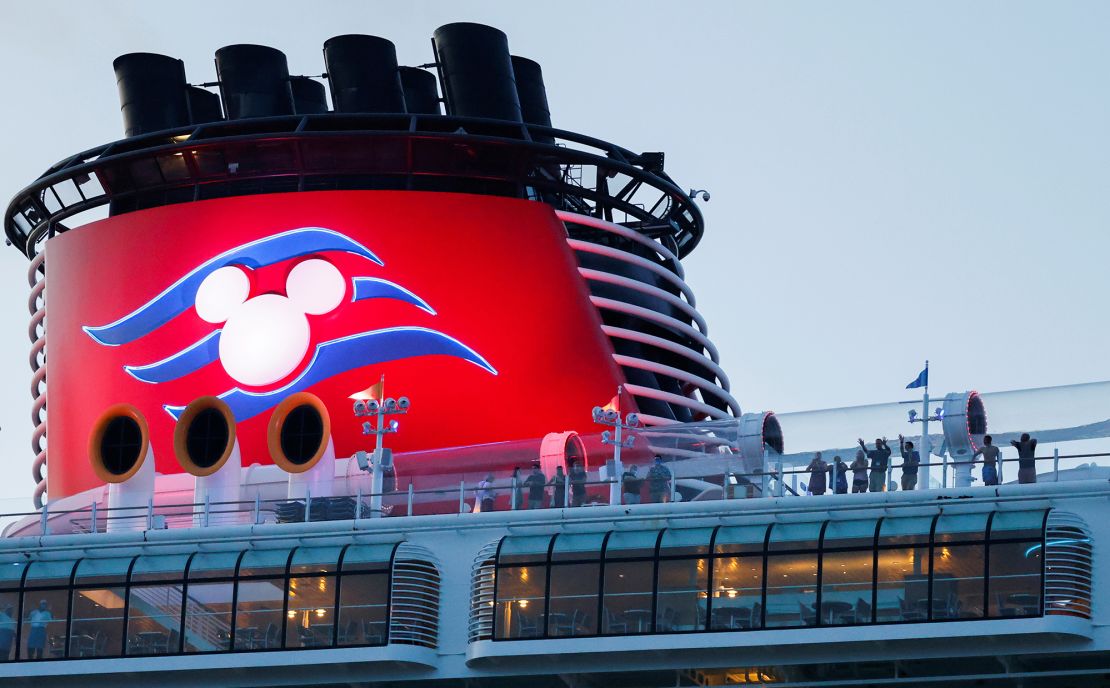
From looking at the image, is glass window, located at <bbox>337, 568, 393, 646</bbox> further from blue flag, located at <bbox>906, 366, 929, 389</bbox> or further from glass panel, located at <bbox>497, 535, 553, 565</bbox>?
blue flag, located at <bbox>906, 366, 929, 389</bbox>

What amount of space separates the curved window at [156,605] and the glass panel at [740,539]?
9.55 m

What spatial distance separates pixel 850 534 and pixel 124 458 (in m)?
13.9

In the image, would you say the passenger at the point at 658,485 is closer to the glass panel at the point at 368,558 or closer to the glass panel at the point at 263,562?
the glass panel at the point at 368,558

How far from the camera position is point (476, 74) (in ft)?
166

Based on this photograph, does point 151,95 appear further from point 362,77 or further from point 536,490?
point 536,490

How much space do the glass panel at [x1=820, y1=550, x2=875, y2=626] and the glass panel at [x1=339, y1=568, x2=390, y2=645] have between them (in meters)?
7.46

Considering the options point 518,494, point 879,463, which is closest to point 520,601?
point 518,494

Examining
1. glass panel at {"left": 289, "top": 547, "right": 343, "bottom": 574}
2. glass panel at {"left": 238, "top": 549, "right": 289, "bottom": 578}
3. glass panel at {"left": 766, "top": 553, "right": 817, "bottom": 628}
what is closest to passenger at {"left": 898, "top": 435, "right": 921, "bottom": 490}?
glass panel at {"left": 766, "top": 553, "right": 817, "bottom": 628}

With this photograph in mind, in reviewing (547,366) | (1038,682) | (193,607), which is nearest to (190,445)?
(193,607)

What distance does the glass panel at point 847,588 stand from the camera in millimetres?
38531

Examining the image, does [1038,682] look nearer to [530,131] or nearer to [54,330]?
[530,131]

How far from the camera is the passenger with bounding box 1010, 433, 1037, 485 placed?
3878cm

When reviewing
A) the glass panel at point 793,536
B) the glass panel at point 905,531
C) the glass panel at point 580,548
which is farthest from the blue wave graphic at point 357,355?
the glass panel at point 905,531

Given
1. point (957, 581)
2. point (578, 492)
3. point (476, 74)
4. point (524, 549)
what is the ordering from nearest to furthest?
1. point (957, 581)
2. point (524, 549)
3. point (578, 492)
4. point (476, 74)
